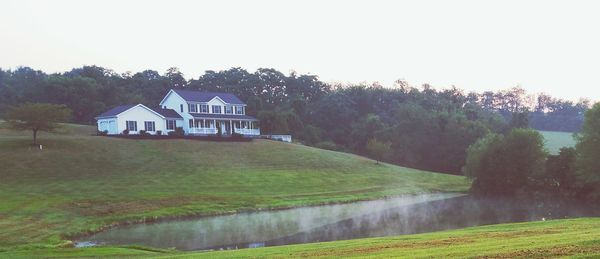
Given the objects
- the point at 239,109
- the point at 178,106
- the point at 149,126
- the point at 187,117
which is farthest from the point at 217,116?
the point at 149,126

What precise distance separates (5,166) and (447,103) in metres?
108

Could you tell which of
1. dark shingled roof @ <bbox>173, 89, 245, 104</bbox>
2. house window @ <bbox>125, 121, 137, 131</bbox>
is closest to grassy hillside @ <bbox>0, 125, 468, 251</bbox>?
house window @ <bbox>125, 121, 137, 131</bbox>

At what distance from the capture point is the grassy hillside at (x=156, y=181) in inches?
1647

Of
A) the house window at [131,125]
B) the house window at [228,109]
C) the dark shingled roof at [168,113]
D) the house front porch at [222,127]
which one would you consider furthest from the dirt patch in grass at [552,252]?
the house window at [228,109]

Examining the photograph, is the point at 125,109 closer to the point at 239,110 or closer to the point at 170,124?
the point at 170,124

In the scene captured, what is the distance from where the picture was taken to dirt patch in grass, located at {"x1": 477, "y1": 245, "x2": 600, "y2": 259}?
13012 millimetres

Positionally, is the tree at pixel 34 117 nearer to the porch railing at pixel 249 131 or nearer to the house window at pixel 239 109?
the porch railing at pixel 249 131

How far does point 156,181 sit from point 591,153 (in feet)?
161

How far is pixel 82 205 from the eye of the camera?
45.3 meters

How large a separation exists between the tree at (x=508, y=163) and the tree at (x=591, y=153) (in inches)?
371

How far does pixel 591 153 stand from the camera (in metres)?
54.9

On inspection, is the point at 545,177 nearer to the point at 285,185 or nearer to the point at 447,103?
the point at 285,185

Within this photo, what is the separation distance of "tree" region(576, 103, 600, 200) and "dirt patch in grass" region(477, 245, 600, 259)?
153 feet

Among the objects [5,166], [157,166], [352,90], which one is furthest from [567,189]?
[352,90]
